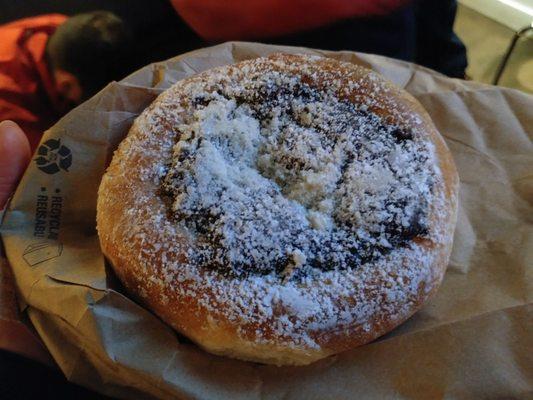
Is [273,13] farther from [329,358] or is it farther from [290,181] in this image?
[329,358]

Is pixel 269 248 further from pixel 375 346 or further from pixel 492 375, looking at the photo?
pixel 492 375

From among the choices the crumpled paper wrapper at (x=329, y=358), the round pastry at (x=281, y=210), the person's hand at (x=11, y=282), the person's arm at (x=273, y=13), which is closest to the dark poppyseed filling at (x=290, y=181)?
the round pastry at (x=281, y=210)

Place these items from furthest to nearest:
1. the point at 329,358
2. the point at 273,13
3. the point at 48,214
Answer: the point at 273,13 → the point at 48,214 → the point at 329,358

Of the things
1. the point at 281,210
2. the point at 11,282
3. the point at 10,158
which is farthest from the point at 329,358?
the point at 10,158

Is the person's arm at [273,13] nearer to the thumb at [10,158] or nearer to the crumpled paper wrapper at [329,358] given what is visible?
the crumpled paper wrapper at [329,358]

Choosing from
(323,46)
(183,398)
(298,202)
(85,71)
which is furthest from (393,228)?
(85,71)

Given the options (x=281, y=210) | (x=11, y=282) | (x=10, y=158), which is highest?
(x=281, y=210)
